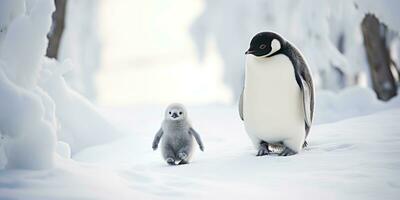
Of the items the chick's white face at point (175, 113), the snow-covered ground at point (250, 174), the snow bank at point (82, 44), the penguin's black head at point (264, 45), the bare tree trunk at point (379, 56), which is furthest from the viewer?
the snow bank at point (82, 44)

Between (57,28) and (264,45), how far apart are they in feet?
19.7

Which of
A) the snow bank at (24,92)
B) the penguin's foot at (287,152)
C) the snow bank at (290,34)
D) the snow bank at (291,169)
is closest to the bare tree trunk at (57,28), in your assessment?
the snow bank at (290,34)

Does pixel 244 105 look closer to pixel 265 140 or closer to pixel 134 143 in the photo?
pixel 265 140

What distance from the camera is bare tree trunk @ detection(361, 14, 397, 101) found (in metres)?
8.53

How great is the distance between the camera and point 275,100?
3932 mm

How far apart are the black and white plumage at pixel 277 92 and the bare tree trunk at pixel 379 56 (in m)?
4.93

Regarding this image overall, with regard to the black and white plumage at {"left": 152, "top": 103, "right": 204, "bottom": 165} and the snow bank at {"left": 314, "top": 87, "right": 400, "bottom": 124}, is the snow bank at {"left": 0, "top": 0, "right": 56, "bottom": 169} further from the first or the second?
the snow bank at {"left": 314, "top": 87, "right": 400, "bottom": 124}

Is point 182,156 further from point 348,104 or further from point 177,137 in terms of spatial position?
point 348,104

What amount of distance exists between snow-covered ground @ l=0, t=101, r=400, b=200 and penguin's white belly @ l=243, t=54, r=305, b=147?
8.3 inches

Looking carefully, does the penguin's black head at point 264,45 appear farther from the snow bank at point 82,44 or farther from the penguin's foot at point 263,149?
the snow bank at point 82,44

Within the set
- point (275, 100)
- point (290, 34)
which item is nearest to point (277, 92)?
point (275, 100)

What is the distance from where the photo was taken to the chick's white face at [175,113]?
428 centimetres

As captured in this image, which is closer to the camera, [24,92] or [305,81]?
[24,92]

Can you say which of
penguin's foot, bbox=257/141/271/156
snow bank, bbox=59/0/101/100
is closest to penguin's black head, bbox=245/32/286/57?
penguin's foot, bbox=257/141/271/156
